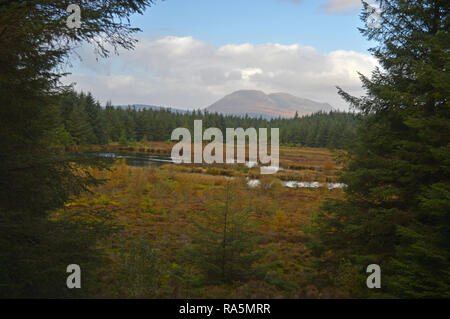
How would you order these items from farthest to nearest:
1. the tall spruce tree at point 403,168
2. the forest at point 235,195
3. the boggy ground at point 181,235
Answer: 1. the boggy ground at point 181,235
2. the tall spruce tree at point 403,168
3. the forest at point 235,195

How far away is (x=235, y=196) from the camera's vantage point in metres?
7.12

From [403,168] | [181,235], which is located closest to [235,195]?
[403,168]

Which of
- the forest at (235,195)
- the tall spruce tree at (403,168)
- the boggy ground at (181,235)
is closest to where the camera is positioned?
the forest at (235,195)

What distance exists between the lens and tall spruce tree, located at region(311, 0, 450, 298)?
4.61 metres

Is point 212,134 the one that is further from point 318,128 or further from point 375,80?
point 375,80

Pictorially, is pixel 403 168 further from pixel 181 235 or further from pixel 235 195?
pixel 181 235

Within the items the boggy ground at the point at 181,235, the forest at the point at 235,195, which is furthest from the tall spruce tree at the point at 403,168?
the boggy ground at the point at 181,235

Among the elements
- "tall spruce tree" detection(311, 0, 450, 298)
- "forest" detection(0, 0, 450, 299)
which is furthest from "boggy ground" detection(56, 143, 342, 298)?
"tall spruce tree" detection(311, 0, 450, 298)

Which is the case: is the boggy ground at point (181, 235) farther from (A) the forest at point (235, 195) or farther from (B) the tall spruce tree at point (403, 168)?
(B) the tall spruce tree at point (403, 168)

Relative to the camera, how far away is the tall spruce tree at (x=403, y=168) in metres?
4.61

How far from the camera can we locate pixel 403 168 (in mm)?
5641

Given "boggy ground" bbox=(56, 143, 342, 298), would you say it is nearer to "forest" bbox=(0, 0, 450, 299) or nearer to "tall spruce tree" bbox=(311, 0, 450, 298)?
"forest" bbox=(0, 0, 450, 299)
